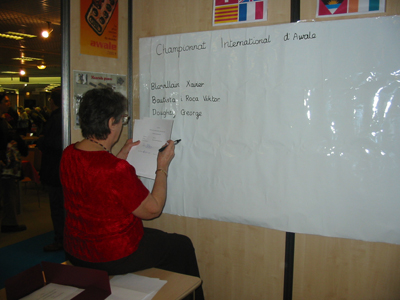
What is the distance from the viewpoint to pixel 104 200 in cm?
124

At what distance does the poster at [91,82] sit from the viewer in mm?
1709

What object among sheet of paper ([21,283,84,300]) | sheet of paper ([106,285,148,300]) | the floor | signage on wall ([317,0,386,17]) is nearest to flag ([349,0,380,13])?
signage on wall ([317,0,386,17])

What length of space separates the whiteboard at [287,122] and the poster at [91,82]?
0.21m

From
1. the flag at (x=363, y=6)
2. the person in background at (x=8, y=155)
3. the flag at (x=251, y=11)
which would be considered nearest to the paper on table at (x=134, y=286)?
the flag at (x=251, y=11)

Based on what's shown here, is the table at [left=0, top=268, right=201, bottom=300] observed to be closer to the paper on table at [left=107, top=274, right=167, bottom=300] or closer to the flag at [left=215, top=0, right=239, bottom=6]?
the paper on table at [left=107, top=274, right=167, bottom=300]

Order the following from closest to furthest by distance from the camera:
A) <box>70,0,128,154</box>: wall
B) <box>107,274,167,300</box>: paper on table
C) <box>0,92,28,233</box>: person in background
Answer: <box>107,274,167,300</box>: paper on table
<box>70,0,128,154</box>: wall
<box>0,92,28,233</box>: person in background

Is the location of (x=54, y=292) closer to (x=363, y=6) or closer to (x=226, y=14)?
(x=226, y=14)

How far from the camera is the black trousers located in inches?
50.6

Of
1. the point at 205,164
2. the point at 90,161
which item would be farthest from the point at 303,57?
the point at 90,161

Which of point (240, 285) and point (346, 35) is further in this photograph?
point (240, 285)

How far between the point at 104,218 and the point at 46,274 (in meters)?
0.30

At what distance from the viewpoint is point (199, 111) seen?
170 cm

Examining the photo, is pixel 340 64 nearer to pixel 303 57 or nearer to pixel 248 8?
pixel 303 57

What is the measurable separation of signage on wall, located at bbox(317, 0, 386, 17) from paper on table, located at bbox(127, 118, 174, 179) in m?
0.99
